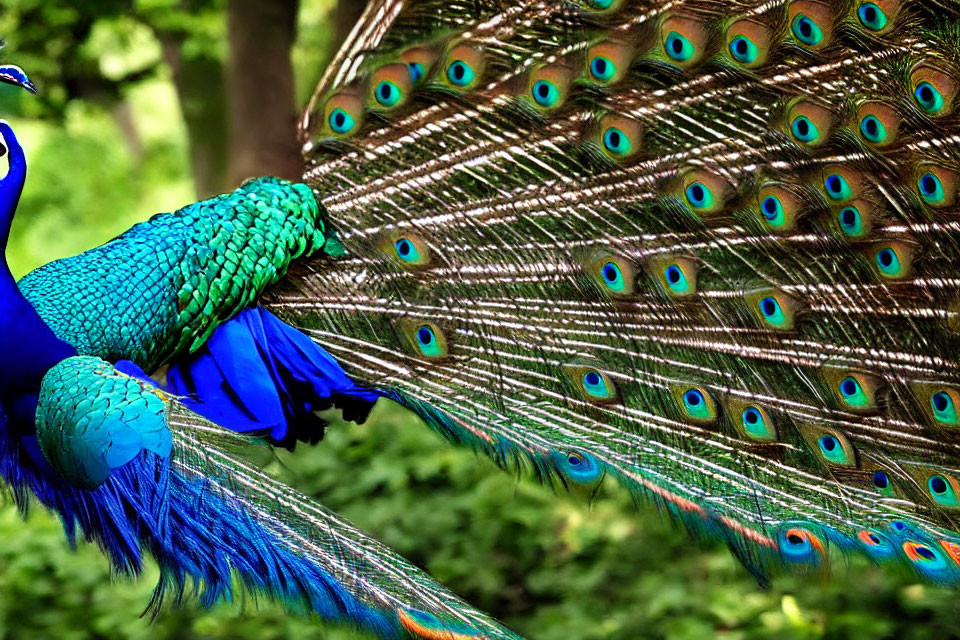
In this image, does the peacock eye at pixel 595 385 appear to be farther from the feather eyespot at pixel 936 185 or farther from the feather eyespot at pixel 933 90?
the feather eyespot at pixel 933 90

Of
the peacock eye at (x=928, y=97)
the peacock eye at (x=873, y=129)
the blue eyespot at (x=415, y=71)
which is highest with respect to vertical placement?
the peacock eye at (x=928, y=97)

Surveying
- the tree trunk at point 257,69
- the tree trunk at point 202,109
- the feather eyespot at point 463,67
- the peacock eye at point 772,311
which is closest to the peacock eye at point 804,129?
the peacock eye at point 772,311

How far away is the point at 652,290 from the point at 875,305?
0.53 meters

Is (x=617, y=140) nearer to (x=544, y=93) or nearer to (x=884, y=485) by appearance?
(x=544, y=93)

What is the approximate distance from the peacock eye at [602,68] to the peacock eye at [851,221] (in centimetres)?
63

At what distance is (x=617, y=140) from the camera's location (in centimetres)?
276

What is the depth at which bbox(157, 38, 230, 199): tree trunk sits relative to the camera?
6.17m

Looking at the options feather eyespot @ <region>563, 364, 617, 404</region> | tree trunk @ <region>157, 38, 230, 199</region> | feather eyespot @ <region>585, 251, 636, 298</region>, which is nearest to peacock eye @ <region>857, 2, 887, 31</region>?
feather eyespot @ <region>585, 251, 636, 298</region>

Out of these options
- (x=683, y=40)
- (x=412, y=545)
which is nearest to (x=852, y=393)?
(x=683, y=40)

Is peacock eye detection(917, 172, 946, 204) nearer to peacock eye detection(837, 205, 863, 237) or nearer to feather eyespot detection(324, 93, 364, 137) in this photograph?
peacock eye detection(837, 205, 863, 237)

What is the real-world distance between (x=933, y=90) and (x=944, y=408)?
29.4 inches

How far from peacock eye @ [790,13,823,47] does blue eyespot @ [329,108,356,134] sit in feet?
3.57

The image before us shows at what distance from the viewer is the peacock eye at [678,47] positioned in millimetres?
2639

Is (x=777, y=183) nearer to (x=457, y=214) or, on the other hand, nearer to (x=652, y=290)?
(x=652, y=290)
